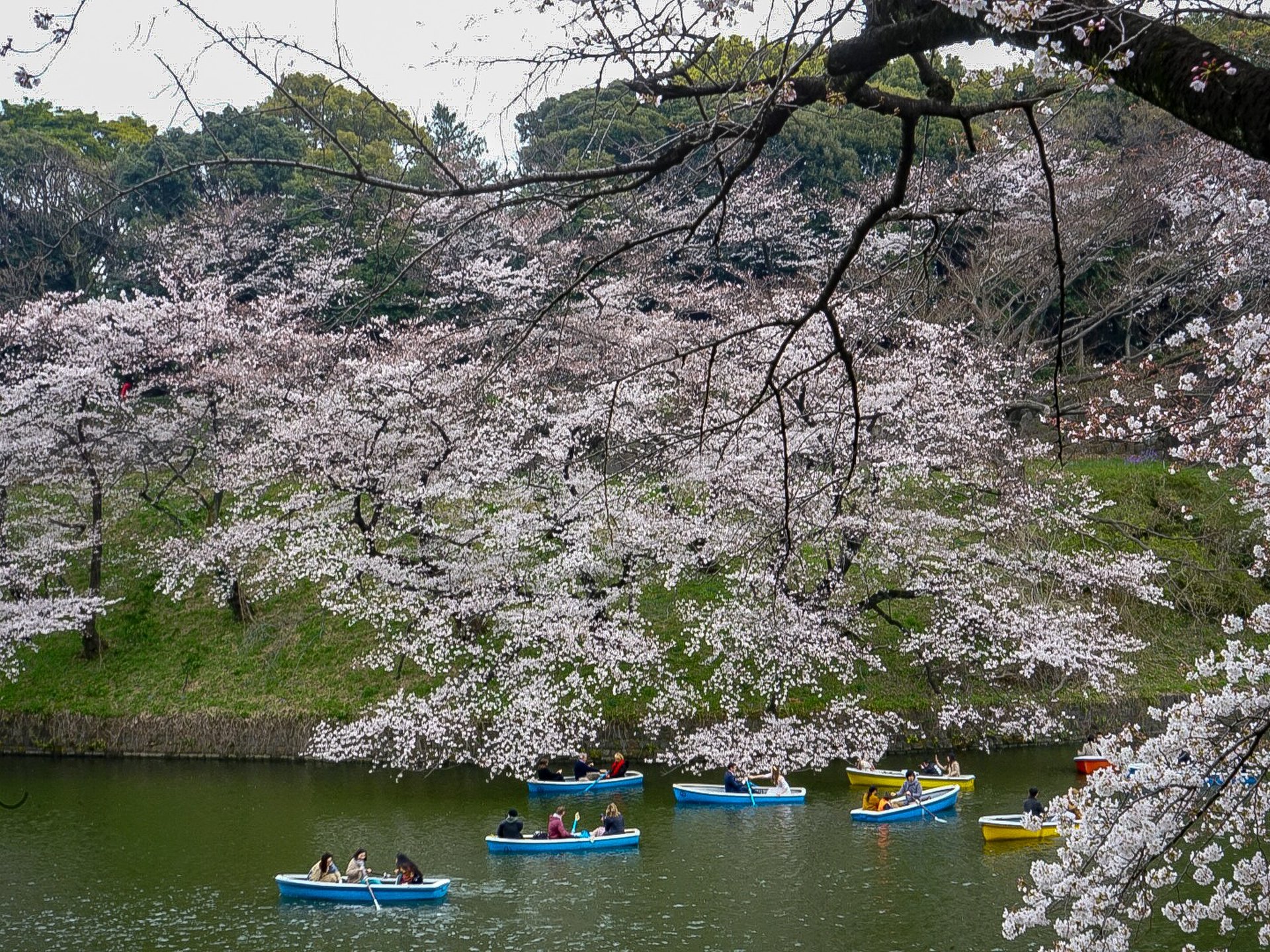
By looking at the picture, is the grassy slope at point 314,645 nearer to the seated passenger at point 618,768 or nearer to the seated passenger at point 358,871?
the seated passenger at point 618,768

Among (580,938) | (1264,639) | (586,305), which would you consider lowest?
(580,938)

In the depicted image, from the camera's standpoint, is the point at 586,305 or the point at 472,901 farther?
the point at 586,305

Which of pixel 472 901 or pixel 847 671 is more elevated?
pixel 847 671

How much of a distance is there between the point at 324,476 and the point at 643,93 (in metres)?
17.3

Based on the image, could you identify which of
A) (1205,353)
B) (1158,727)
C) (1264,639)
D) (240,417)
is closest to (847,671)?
(1158,727)

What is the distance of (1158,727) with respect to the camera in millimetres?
18188

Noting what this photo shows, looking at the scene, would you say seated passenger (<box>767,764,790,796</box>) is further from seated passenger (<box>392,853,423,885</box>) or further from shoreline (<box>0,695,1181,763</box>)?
seated passenger (<box>392,853,423,885</box>)

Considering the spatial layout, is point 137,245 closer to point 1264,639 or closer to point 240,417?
point 240,417

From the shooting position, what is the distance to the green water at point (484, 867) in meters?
Result: 10.5

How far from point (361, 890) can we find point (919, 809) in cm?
726

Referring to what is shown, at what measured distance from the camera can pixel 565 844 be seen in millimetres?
13438

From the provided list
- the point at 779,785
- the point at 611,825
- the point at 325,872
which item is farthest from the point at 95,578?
the point at 779,785

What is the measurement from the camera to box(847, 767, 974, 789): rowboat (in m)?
15.5

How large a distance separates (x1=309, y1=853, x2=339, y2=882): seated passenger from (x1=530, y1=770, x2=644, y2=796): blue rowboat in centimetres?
485
